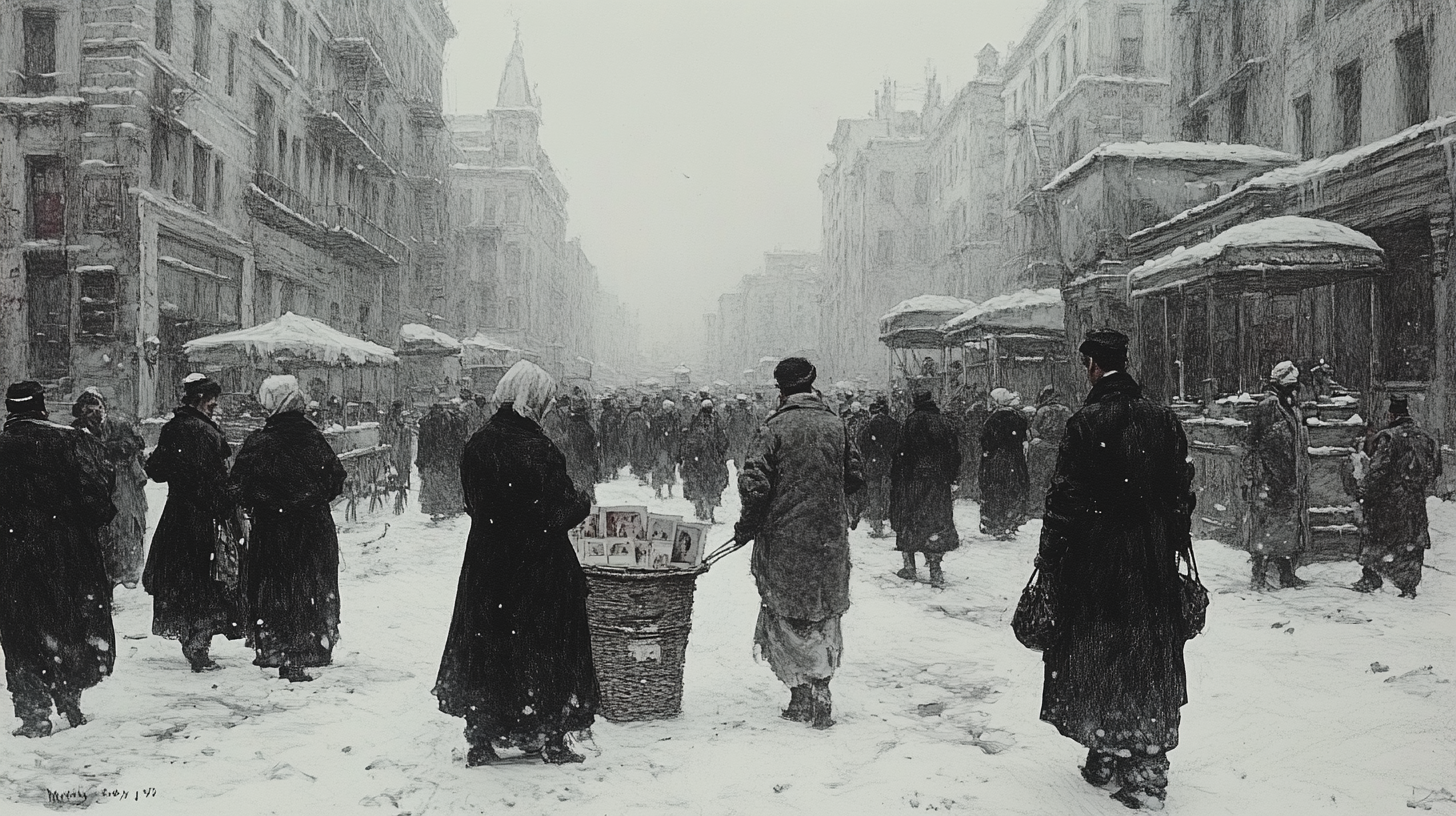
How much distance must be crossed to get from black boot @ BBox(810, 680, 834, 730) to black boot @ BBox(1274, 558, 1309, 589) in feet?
19.2

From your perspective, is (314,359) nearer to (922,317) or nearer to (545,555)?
(922,317)

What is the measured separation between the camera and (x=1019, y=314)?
18.7 meters

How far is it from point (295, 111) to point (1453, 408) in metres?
24.5


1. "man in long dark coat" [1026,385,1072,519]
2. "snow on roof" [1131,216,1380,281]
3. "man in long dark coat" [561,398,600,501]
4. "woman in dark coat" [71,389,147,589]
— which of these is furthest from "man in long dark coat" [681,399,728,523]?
"woman in dark coat" [71,389,147,589]

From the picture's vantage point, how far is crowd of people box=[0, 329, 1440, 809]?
4105 mm

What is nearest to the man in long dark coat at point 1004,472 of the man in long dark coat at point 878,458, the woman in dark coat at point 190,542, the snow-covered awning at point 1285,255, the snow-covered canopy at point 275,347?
the man in long dark coat at point 878,458

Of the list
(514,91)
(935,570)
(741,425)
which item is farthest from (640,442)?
(514,91)

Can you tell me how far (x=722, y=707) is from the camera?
555 cm

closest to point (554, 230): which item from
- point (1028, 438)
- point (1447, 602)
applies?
point (1028, 438)

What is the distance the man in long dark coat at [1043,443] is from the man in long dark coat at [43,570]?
1077 centimetres

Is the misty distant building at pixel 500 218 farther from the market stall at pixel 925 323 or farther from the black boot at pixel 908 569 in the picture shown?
the black boot at pixel 908 569

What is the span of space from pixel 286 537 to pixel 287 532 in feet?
0.11

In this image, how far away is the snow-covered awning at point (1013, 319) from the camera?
60.0 feet

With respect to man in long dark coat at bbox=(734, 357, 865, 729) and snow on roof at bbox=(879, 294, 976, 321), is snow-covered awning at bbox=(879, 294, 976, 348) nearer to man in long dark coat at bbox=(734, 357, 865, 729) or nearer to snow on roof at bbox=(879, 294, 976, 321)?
snow on roof at bbox=(879, 294, 976, 321)
